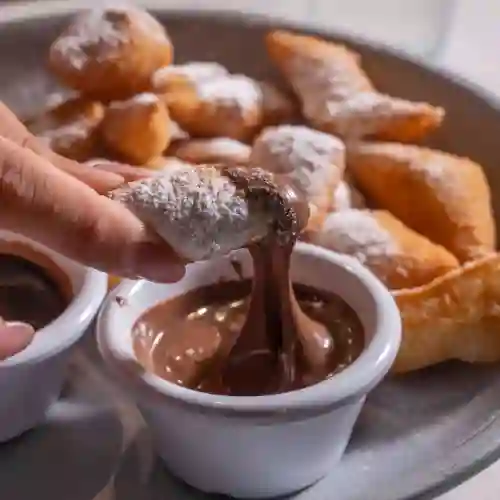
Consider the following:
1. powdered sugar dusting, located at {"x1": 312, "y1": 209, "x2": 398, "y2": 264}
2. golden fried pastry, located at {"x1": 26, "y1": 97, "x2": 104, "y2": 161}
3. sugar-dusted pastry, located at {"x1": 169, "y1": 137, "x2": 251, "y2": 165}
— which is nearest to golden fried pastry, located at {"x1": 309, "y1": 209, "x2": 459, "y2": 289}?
powdered sugar dusting, located at {"x1": 312, "y1": 209, "x2": 398, "y2": 264}

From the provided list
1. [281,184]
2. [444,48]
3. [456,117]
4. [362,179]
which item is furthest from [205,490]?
[444,48]

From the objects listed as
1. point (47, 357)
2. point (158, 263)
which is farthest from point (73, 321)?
point (158, 263)

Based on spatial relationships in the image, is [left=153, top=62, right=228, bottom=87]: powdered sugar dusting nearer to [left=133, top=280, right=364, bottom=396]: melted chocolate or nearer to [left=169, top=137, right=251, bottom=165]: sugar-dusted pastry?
[left=169, top=137, right=251, bottom=165]: sugar-dusted pastry

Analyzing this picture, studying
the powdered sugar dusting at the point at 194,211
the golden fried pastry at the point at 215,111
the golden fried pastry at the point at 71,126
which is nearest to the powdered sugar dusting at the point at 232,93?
the golden fried pastry at the point at 215,111

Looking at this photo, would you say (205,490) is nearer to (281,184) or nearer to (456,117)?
(281,184)

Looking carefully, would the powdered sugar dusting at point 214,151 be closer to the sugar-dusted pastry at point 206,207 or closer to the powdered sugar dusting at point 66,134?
the powdered sugar dusting at point 66,134

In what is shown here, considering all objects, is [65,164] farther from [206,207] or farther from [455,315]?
[455,315]
